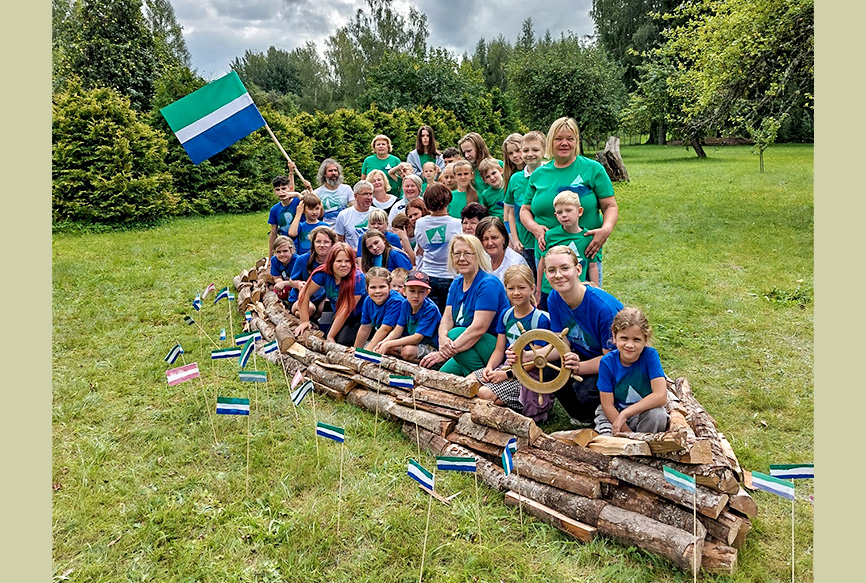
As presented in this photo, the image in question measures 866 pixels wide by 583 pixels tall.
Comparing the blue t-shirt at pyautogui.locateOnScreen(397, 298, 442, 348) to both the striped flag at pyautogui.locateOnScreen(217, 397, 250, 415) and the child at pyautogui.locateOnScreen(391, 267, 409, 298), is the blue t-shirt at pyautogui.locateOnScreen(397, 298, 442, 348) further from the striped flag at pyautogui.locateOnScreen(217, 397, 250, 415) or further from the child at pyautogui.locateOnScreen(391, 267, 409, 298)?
the striped flag at pyautogui.locateOnScreen(217, 397, 250, 415)

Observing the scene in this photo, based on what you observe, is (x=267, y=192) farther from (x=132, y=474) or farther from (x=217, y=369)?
(x=132, y=474)

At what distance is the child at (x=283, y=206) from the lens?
22.5 ft

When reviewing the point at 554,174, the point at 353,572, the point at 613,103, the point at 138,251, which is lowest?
the point at 353,572

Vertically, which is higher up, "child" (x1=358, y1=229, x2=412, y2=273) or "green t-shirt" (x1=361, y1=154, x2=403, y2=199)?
"green t-shirt" (x1=361, y1=154, x2=403, y2=199)

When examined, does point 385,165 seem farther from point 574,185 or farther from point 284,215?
point 574,185

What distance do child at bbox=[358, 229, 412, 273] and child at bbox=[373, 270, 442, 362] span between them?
2.78 ft

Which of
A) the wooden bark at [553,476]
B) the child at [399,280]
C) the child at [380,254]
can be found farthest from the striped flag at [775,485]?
the child at [380,254]

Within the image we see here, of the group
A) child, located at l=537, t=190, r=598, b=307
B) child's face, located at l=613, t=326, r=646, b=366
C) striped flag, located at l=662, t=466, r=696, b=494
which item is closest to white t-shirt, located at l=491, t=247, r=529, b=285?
child, located at l=537, t=190, r=598, b=307

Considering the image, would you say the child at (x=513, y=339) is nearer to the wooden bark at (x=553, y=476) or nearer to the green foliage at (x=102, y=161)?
the wooden bark at (x=553, y=476)

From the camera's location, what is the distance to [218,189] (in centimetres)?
1484

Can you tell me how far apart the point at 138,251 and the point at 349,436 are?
28.3ft

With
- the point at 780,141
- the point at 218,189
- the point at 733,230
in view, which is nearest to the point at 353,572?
the point at 733,230

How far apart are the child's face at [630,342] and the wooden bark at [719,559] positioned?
1.01 m

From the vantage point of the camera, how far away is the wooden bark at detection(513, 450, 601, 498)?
2873 mm
